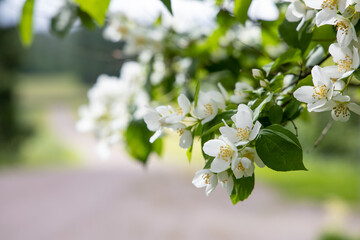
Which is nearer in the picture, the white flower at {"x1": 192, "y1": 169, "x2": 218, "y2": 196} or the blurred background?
the white flower at {"x1": 192, "y1": 169, "x2": 218, "y2": 196}

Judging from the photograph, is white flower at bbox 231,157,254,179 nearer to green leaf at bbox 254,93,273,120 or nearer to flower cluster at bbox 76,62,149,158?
green leaf at bbox 254,93,273,120

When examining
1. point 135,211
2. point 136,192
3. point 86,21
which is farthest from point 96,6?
point 136,192

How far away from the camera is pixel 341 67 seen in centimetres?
27

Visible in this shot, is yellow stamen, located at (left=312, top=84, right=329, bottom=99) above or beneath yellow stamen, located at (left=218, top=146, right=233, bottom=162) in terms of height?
above

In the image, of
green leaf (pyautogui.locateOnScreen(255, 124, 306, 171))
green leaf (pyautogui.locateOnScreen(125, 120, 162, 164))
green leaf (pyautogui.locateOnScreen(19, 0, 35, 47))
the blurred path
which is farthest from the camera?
the blurred path

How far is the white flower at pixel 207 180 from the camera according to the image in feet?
0.91

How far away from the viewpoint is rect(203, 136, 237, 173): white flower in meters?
0.26

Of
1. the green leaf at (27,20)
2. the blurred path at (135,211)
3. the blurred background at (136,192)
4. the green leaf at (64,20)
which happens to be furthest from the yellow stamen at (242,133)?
the blurred path at (135,211)

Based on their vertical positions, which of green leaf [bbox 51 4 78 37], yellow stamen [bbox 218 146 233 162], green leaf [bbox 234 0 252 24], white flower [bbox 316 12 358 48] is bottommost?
green leaf [bbox 51 4 78 37]

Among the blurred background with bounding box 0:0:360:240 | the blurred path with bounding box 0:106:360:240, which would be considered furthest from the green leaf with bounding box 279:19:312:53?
the blurred path with bounding box 0:106:360:240

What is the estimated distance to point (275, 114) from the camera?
29 centimetres

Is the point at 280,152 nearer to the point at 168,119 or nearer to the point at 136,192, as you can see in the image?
the point at 168,119

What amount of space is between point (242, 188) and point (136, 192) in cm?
516

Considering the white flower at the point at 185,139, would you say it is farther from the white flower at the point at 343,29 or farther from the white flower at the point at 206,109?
the white flower at the point at 343,29
